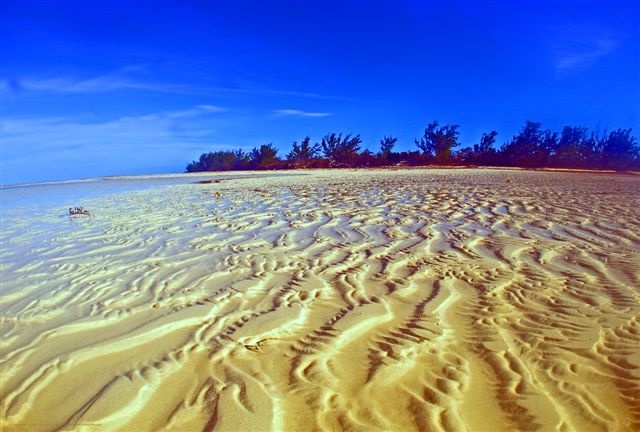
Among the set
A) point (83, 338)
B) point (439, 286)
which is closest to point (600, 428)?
point (439, 286)

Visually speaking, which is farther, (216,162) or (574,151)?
(216,162)

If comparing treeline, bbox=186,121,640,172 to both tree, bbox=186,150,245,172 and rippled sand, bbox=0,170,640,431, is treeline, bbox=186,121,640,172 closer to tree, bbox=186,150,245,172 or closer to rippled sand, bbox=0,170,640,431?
tree, bbox=186,150,245,172

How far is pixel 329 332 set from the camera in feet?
8.71

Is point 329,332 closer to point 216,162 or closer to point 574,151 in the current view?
point 574,151

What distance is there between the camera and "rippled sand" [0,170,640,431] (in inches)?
74.1

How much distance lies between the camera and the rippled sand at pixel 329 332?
188cm

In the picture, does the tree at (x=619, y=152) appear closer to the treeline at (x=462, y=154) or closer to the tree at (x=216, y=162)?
the treeline at (x=462, y=154)

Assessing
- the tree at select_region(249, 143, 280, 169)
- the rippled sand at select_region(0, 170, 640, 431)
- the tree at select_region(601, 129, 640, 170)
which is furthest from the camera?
the tree at select_region(249, 143, 280, 169)

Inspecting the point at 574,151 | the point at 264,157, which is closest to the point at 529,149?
the point at 574,151

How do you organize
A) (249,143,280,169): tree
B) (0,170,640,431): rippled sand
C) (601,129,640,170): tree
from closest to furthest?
(0,170,640,431): rippled sand
(601,129,640,170): tree
(249,143,280,169): tree

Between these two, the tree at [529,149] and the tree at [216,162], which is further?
the tree at [216,162]

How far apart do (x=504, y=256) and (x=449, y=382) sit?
254cm

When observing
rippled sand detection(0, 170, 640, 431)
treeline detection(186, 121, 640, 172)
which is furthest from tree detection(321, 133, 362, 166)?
rippled sand detection(0, 170, 640, 431)

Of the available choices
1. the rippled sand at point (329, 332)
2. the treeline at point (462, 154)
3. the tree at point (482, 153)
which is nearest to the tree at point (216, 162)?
the treeline at point (462, 154)
